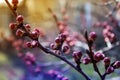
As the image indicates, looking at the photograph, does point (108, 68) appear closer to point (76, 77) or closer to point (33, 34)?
point (33, 34)

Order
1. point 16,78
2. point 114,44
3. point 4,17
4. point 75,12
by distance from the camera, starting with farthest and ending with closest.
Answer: point 4,17 → point 75,12 → point 16,78 → point 114,44

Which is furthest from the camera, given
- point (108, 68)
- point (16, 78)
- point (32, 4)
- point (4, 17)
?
point (4, 17)

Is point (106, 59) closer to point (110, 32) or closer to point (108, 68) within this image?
point (108, 68)

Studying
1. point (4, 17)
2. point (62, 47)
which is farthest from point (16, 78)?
point (4, 17)

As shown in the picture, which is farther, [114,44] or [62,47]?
[114,44]

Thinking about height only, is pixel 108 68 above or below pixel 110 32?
below

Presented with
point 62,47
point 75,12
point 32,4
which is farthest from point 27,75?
point 32,4

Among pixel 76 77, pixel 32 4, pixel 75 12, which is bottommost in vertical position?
pixel 76 77
